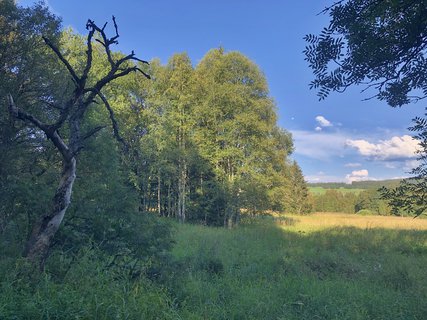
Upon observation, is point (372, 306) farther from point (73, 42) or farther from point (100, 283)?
point (73, 42)

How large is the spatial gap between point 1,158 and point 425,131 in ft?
34.2

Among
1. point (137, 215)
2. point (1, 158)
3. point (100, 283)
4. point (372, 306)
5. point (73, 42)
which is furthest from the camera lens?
point (73, 42)

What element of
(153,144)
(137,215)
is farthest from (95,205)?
(153,144)

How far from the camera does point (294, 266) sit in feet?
33.0

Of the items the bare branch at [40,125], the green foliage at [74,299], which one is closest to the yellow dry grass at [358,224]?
the green foliage at [74,299]

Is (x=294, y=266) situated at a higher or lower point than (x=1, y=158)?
lower

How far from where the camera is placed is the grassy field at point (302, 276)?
5801mm

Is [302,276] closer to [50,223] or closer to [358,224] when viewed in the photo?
[50,223]


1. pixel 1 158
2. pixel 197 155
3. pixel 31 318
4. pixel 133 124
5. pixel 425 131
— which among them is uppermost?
pixel 133 124

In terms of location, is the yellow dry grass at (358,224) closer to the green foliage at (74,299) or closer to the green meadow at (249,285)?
the green meadow at (249,285)

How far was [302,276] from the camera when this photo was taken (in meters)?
8.79

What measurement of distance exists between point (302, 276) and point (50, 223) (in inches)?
261

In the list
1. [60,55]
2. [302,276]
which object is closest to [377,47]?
[60,55]

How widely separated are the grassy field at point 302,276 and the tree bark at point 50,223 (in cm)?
225
